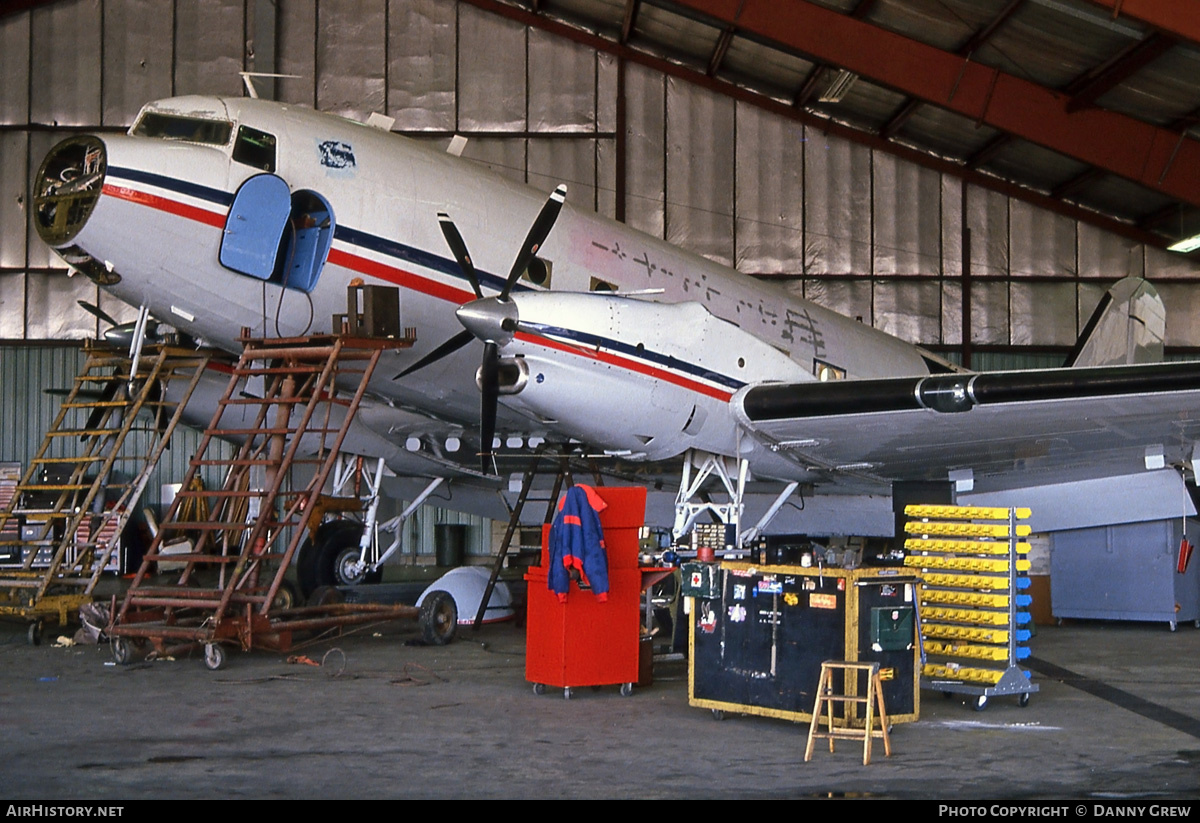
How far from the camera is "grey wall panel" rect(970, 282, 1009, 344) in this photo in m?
30.5

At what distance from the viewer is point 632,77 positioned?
3038 cm

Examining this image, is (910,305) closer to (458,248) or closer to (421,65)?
(421,65)

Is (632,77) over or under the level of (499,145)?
over

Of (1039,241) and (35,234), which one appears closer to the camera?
(35,234)

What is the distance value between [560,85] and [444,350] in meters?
17.5

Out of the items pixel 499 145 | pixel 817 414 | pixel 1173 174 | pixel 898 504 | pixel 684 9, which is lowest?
pixel 898 504

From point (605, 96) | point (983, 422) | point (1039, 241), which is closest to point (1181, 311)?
point (1039, 241)

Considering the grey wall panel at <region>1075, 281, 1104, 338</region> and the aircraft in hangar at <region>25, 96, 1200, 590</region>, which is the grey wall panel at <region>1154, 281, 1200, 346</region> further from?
the aircraft in hangar at <region>25, 96, 1200, 590</region>

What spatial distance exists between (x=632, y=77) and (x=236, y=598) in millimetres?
21347

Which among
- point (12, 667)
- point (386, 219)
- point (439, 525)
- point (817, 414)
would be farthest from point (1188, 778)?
point (439, 525)

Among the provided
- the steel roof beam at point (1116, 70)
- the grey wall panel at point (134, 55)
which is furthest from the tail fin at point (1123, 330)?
the grey wall panel at point (134, 55)

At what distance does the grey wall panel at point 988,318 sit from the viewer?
30547 mm

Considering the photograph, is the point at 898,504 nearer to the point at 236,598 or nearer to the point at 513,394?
the point at 513,394

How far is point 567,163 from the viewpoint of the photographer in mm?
30062
